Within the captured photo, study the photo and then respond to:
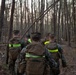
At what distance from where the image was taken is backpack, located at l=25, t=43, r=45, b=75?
17.8 feet

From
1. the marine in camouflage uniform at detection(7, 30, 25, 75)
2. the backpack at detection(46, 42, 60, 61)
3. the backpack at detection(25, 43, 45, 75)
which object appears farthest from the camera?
the marine in camouflage uniform at detection(7, 30, 25, 75)

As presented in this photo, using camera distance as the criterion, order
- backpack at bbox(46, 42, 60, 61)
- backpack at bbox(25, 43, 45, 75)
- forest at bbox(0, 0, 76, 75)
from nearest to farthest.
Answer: backpack at bbox(25, 43, 45, 75) < backpack at bbox(46, 42, 60, 61) < forest at bbox(0, 0, 76, 75)

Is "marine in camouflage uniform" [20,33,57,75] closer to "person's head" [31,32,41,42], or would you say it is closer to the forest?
"person's head" [31,32,41,42]

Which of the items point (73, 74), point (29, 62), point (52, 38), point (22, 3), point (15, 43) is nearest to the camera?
point (29, 62)

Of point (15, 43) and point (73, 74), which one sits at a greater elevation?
point (15, 43)

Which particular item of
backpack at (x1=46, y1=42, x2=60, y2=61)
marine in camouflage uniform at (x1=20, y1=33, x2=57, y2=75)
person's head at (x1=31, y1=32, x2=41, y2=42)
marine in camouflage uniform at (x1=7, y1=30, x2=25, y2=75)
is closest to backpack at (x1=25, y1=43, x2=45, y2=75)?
marine in camouflage uniform at (x1=20, y1=33, x2=57, y2=75)

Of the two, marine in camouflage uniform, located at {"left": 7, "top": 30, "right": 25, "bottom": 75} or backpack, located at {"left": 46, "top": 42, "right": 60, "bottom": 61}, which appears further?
marine in camouflage uniform, located at {"left": 7, "top": 30, "right": 25, "bottom": 75}

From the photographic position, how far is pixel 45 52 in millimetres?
5602

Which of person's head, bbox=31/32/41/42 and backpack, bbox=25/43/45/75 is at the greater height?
person's head, bbox=31/32/41/42

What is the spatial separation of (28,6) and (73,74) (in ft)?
192

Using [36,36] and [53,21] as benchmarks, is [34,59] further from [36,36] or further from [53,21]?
[53,21]

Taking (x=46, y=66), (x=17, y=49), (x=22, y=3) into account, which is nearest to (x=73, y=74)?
(x=17, y=49)

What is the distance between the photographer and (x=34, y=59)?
5.45 meters

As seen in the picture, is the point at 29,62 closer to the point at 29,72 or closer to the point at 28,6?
the point at 29,72
